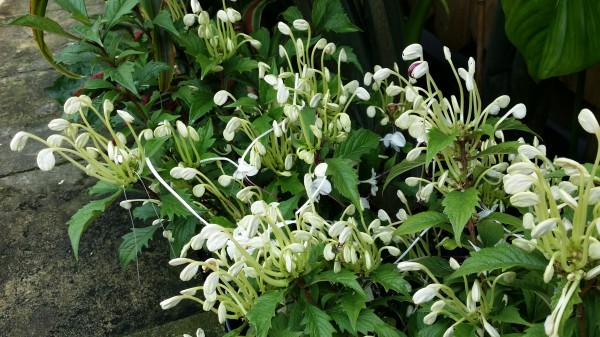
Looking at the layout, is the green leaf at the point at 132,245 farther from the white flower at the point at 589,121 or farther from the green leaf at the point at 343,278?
the white flower at the point at 589,121

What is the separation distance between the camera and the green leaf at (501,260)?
0.85 m

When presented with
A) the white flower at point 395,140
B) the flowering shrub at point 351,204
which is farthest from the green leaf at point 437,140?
the white flower at point 395,140

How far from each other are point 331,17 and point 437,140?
1.85 ft

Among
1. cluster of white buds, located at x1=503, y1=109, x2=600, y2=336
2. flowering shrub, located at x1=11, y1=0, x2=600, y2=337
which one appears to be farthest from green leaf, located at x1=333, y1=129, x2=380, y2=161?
cluster of white buds, located at x1=503, y1=109, x2=600, y2=336

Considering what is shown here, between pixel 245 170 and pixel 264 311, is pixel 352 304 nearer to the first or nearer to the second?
pixel 264 311

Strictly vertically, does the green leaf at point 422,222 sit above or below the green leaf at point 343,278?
above

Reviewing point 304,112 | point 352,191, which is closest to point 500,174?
point 352,191

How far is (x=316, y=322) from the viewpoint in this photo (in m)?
1.02

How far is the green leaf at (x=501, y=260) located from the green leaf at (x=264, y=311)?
0.86ft

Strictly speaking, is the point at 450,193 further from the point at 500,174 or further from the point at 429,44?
the point at 429,44

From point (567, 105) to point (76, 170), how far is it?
5.18 feet

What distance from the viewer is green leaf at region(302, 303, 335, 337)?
1.01 m

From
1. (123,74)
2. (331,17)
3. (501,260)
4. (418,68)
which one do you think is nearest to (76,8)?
(123,74)

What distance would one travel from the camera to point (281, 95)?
4.04 feet
